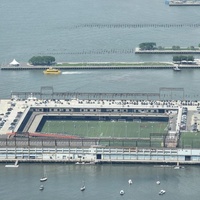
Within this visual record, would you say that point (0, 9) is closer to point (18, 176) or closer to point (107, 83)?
point (107, 83)

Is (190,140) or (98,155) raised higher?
(190,140)

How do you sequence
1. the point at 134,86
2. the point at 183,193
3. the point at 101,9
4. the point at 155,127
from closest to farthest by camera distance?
1. the point at 183,193
2. the point at 155,127
3. the point at 134,86
4. the point at 101,9

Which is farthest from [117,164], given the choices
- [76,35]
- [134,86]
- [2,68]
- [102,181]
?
[76,35]

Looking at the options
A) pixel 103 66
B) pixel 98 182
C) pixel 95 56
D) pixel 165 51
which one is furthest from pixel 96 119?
pixel 165 51

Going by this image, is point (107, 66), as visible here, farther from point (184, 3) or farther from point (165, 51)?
point (184, 3)

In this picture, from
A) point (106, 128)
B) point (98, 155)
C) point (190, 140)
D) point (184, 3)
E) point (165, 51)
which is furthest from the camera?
point (184, 3)

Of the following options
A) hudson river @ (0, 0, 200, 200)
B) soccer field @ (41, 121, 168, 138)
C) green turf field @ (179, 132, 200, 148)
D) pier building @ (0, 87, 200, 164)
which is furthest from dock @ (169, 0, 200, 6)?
green turf field @ (179, 132, 200, 148)

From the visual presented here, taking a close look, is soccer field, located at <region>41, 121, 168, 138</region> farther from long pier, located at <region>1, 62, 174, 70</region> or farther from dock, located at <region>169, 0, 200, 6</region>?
dock, located at <region>169, 0, 200, 6</region>
